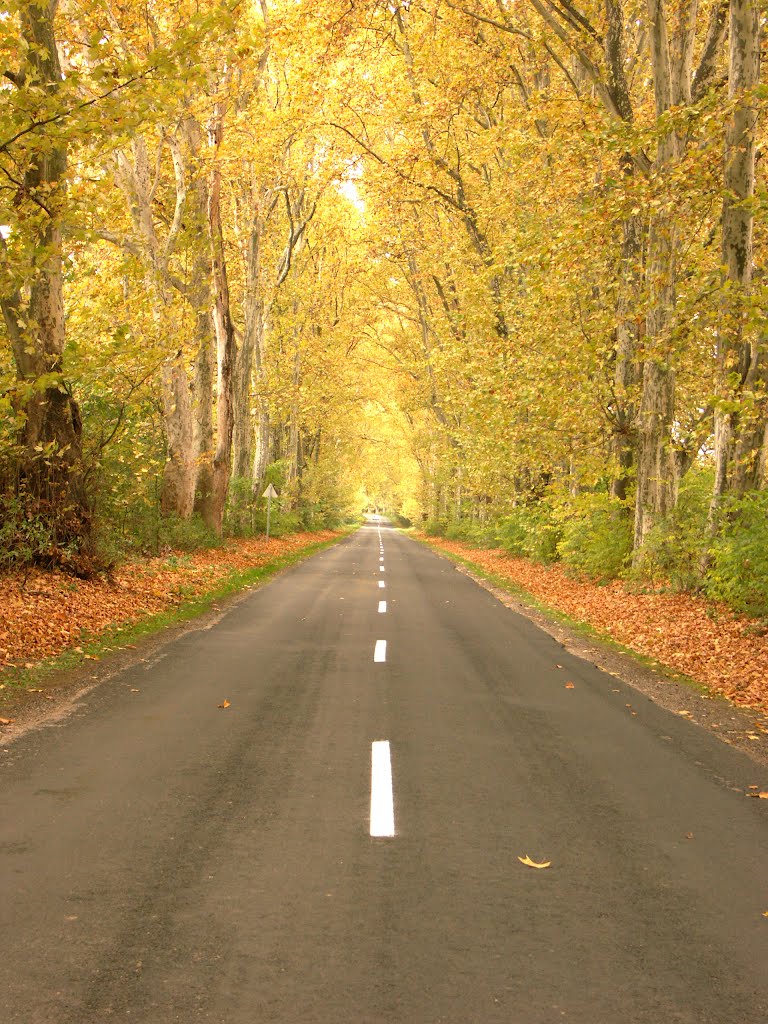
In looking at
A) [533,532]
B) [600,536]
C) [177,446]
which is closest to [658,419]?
[600,536]

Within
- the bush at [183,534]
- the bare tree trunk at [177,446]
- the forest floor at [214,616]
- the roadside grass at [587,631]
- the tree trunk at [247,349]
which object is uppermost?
the tree trunk at [247,349]

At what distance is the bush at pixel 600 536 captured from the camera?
1998 centimetres

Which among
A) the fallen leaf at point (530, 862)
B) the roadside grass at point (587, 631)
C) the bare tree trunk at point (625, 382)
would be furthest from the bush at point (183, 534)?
the fallen leaf at point (530, 862)

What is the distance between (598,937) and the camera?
366 cm

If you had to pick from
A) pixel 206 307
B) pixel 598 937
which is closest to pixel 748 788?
pixel 598 937

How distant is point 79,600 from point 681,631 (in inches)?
368

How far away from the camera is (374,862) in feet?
14.3

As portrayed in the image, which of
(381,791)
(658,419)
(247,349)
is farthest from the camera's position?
(247,349)

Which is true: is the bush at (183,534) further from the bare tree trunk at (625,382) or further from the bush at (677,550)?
the bush at (677,550)

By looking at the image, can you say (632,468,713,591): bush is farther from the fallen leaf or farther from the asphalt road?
the fallen leaf

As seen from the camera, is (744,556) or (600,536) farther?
(600,536)

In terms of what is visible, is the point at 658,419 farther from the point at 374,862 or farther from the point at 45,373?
the point at 374,862

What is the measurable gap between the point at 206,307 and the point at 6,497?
511cm

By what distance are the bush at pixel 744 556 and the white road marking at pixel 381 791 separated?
25.6ft
